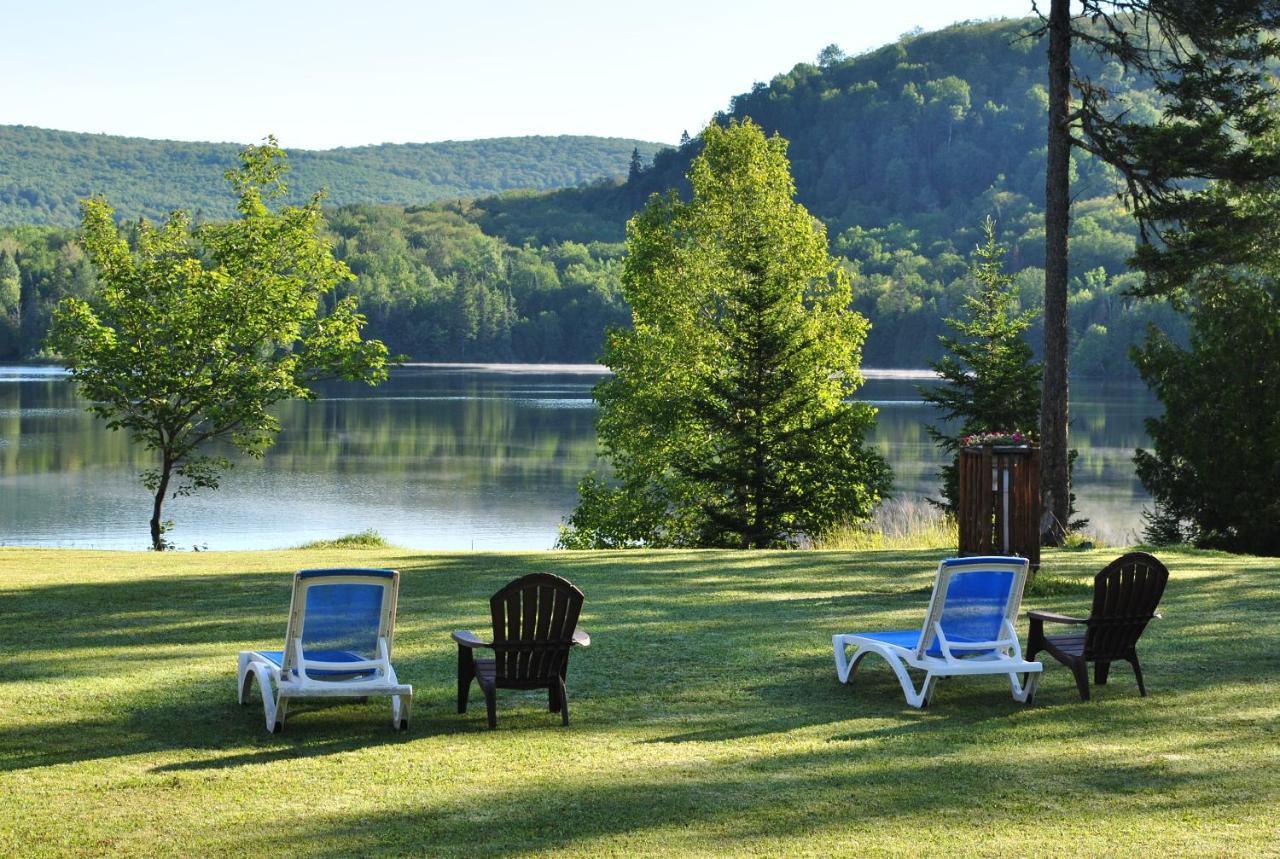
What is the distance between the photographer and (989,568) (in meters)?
8.25

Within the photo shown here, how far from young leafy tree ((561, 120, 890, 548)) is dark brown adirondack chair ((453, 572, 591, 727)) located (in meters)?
17.5

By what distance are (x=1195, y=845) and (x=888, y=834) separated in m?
1.17

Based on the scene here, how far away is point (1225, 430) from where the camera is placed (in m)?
27.4

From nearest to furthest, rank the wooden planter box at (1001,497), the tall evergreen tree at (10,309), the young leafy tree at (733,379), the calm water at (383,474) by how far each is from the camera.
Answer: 1. the wooden planter box at (1001,497)
2. the young leafy tree at (733,379)
3. the calm water at (383,474)
4. the tall evergreen tree at (10,309)

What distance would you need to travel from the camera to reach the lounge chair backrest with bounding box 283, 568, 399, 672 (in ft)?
24.5

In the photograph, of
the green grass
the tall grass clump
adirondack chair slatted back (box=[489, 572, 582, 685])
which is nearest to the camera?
the green grass

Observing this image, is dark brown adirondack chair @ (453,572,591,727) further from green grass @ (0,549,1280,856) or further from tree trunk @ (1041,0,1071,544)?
tree trunk @ (1041,0,1071,544)

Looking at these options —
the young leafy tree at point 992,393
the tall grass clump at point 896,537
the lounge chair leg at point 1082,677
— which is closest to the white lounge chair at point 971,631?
the lounge chair leg at point 1082,677

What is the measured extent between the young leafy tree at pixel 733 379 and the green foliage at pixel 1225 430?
5.72 meters

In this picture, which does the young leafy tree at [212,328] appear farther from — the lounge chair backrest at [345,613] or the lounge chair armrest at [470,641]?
the lounge chair backrest at [345,613]

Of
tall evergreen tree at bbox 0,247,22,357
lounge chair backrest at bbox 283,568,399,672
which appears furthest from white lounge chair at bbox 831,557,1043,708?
tall evergreen tree at bbox 0,247,22,357

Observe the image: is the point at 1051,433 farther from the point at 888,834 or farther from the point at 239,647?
the point at 888,834

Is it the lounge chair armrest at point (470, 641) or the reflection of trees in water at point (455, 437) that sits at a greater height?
the lounge chair armrest at point (470, 641)

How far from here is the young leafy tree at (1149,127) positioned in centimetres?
1852
